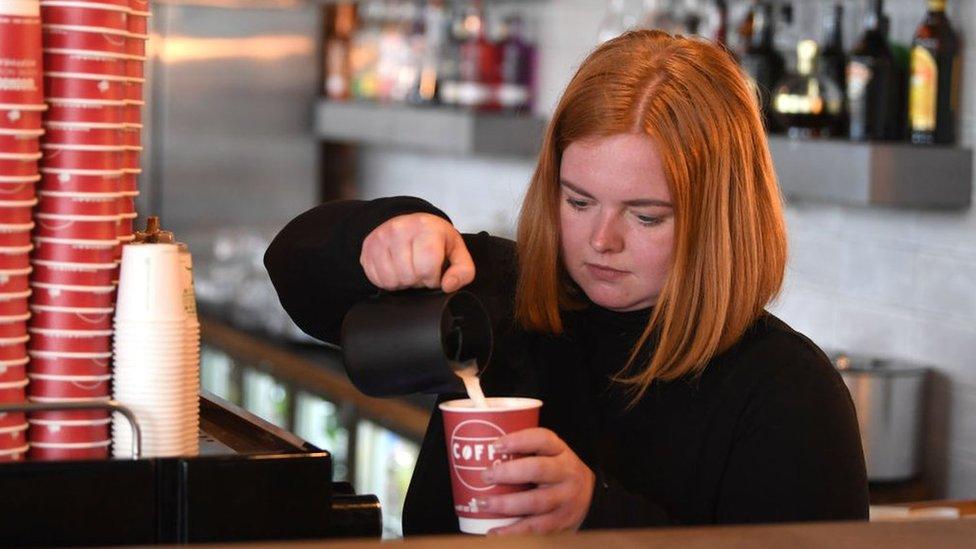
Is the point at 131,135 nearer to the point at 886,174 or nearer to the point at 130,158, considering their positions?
the point at 130,158

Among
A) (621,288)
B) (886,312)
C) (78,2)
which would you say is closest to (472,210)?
(886,312)

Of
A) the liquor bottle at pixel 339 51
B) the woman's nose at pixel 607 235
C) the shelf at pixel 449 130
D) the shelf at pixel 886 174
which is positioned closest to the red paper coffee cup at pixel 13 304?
the woman's nose at pixel 607 235

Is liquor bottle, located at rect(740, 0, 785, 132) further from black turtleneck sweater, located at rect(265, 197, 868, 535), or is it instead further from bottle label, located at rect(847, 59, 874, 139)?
black turtleneck sweater, located at rect(265, 197, 868, 535)

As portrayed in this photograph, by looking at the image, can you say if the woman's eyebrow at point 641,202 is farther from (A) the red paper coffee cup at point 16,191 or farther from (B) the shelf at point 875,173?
(B) the shelf at point 875,173

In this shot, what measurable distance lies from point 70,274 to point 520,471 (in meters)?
0.37

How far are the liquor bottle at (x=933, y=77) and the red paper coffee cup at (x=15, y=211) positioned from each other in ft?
6.22

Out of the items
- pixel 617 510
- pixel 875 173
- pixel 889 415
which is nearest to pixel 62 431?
pixel 617 510

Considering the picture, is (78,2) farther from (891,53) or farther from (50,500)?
(891,53)

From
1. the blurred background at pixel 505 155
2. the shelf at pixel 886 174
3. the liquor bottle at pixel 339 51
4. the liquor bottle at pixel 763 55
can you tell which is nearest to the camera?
the shelf at pixel 886 174

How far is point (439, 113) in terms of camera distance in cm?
407

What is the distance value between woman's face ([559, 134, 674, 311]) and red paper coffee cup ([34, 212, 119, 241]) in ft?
1.76

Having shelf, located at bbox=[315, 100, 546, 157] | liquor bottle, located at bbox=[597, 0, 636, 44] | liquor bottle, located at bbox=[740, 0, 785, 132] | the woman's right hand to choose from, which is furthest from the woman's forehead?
shelf, located at bbox=[315, 100, 546, 157]

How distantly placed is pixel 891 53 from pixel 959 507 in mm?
898

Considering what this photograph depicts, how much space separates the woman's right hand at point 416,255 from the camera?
134 cm
